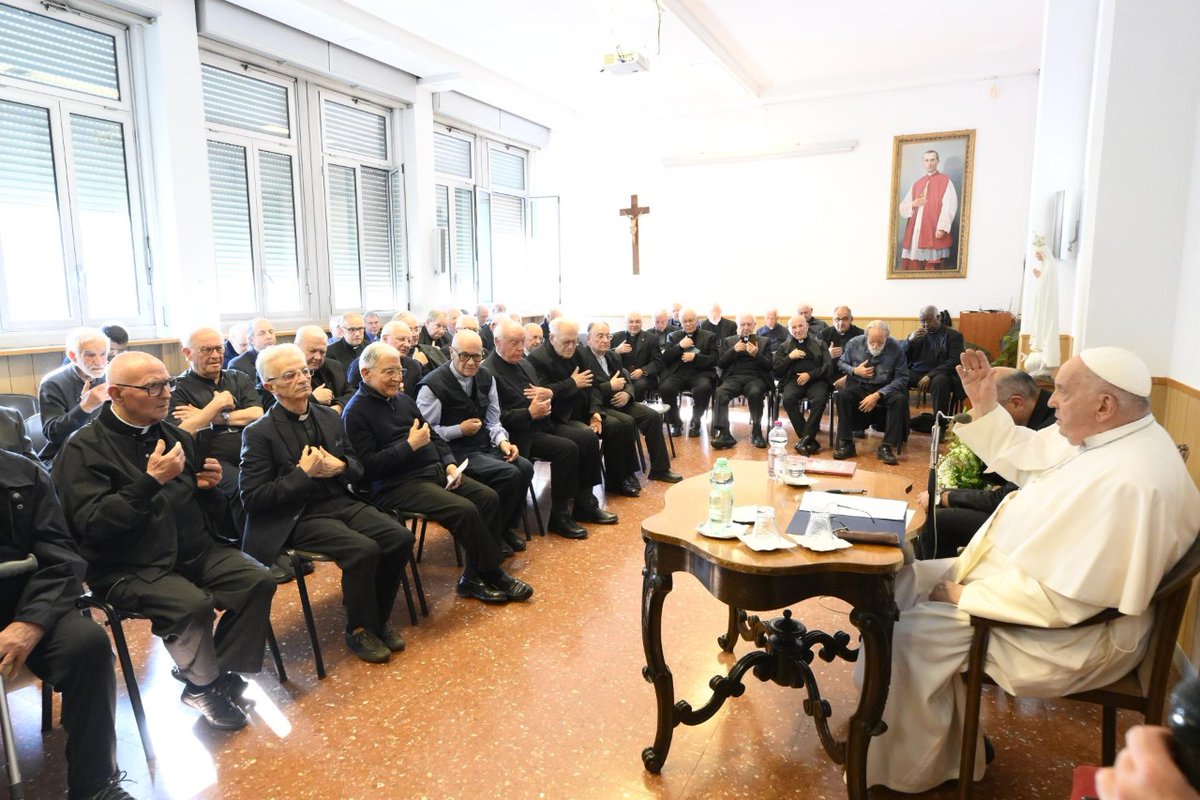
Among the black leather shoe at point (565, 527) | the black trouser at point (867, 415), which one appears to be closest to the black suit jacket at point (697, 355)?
the black trouser at point (867, 415)

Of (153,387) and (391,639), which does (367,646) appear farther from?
(153,387)

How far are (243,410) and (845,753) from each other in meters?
3.46

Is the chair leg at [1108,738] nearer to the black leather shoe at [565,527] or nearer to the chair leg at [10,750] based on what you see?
the black leather shoe at [565,527]

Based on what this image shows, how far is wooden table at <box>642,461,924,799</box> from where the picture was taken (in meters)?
1.83

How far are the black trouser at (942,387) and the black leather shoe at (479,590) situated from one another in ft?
15.1

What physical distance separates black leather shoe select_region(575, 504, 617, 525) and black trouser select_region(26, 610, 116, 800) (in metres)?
2.85

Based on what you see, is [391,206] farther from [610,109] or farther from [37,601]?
[37,601]

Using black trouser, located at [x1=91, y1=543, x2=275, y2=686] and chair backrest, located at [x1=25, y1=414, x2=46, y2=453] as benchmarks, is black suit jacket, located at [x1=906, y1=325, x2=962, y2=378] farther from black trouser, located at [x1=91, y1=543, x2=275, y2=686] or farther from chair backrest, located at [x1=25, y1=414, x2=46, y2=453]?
chair backrest, located at [x1=25, y1=414, x2=46, y2=453]

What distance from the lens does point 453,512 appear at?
10.8 feet

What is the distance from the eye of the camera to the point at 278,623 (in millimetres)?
3164

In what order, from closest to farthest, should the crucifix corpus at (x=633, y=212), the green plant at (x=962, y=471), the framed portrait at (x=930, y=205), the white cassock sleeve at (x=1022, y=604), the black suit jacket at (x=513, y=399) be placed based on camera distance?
the white cassock sleeve at (x=1022, y=604)
the green plant at (x=962, y=471)
the black suit jacket at (x=513, y=399)
the framed portrait at (x=930, y=205)
the crucifix corpus at (x=633, y=212)

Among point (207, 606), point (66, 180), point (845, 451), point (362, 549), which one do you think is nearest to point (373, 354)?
point (362, 549)

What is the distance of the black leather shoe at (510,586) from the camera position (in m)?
3.38

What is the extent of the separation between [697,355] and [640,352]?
596 millimetres
